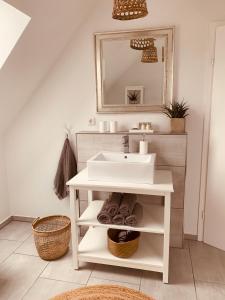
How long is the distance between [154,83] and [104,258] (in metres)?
1.64

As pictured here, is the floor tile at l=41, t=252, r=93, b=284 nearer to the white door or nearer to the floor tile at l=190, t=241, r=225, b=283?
the floor tile at l=190, t=241, r=225, b=283

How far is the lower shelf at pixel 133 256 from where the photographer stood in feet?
6.72

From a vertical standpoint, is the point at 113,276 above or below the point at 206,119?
below

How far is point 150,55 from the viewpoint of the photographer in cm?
240

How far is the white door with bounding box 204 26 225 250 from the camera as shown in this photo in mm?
2252

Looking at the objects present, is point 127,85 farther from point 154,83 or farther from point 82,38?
point 82,38

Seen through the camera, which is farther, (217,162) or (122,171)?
(217,162)

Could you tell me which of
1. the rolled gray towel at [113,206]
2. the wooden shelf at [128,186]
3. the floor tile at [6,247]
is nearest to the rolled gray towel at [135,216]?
the rolled gray towel at [113,206]

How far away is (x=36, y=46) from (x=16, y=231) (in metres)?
1.97

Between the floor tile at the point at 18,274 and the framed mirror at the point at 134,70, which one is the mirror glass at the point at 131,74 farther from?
the floor tile at the point at 18,274

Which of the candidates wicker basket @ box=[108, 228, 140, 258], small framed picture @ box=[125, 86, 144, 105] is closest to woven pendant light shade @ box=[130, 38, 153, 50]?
small framed picture @ box=[125, 86, 144, 105]

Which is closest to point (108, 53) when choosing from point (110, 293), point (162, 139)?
point (162, 139)

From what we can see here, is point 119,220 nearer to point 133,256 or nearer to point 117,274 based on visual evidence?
point 133,256

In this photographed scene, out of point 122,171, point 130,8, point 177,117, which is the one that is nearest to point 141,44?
point 177,117
